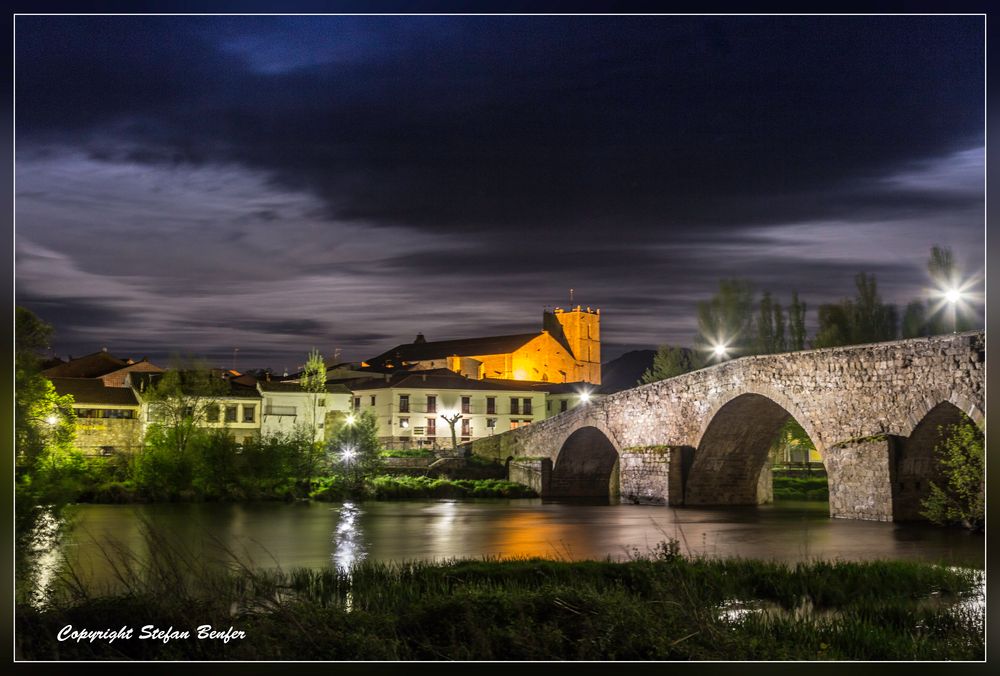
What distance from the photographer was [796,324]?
3391 cm

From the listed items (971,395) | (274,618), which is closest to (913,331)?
(971,395)

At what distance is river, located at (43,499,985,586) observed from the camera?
1428 centimetres

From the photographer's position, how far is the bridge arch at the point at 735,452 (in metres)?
24.2

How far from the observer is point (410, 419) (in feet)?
143

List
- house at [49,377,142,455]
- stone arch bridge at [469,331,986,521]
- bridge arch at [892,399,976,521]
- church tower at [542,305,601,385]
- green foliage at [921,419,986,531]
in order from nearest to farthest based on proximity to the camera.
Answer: green foliage at [921,419,986,531]
stone arch bridge at [469,331,986,521]
bridge arch at [892,399,976,521]
house at [49,377,142,455]
church tower at [542,305,601,385]

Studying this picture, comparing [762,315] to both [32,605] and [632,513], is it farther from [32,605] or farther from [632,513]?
[32,605]

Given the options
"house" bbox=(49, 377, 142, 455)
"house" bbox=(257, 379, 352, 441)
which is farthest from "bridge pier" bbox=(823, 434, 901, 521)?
"house" bbox=(257, 379, 352, 441)

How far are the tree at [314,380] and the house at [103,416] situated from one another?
24.6 ft

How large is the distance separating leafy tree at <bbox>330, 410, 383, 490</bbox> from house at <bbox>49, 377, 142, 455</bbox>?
8765 mm

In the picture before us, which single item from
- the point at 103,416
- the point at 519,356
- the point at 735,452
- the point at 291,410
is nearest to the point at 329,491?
the point at 291,410

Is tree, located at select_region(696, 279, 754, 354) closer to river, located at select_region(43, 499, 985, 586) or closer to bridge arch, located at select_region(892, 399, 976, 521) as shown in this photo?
river, located at select_region(43, 499, 985, 586)

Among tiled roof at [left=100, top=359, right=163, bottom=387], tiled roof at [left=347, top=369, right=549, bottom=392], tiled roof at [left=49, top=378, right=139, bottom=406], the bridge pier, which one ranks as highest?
tiled roof at [left=347, top=369, right=549, bottom=392]

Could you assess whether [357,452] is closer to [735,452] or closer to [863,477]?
A: [735,452]

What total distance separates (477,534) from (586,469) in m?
16.9
